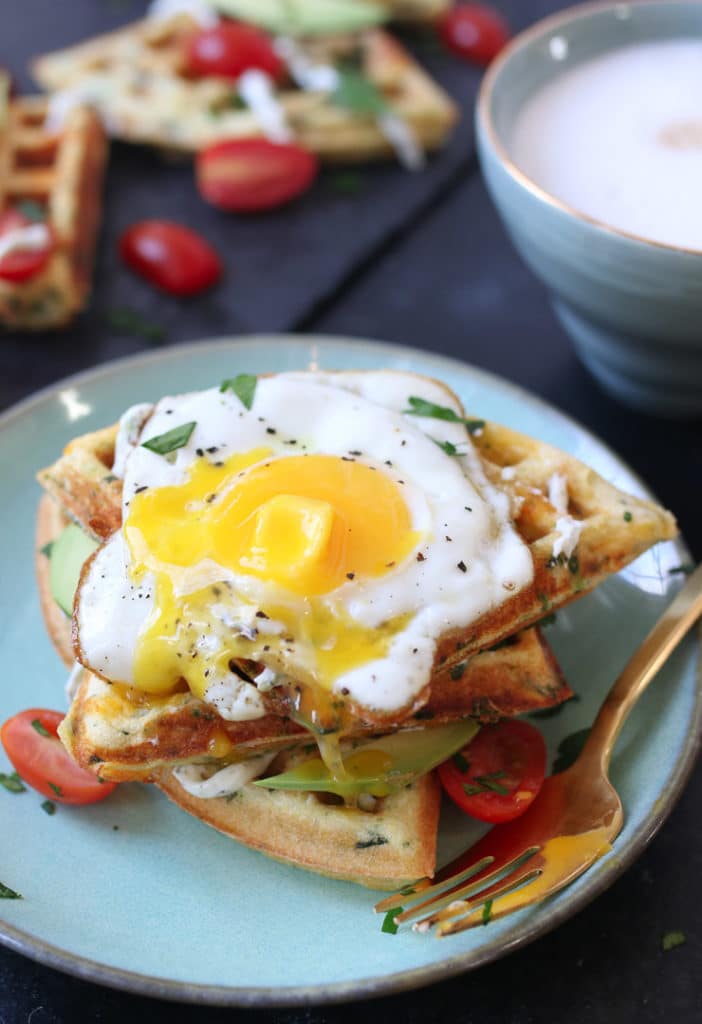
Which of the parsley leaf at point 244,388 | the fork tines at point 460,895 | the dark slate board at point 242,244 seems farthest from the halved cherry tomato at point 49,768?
the dark slate board at point 242,244

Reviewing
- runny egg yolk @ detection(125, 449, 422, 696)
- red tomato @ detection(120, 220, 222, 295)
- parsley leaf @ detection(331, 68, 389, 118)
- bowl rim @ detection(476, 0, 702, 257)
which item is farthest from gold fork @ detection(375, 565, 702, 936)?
parsley leaf @ detection(331, 68, 389, 118)

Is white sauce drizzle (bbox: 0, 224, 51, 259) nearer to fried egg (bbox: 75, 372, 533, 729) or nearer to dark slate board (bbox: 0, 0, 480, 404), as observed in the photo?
dark slate board (bbox: 0, 0, 480, 404)

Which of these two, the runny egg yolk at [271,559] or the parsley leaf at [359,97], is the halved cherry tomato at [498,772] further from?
the parsley leaf at [359,97]

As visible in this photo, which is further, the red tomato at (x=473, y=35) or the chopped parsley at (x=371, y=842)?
the red tomato at (x=473, y=35)

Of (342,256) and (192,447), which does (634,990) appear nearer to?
(192,447)

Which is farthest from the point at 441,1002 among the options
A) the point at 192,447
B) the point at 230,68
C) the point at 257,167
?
the point at 230,68

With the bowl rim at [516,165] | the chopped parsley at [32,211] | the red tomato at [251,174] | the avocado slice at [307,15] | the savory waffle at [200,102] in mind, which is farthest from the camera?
the avocado slice at [307,15]

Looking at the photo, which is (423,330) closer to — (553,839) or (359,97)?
(359,97)
